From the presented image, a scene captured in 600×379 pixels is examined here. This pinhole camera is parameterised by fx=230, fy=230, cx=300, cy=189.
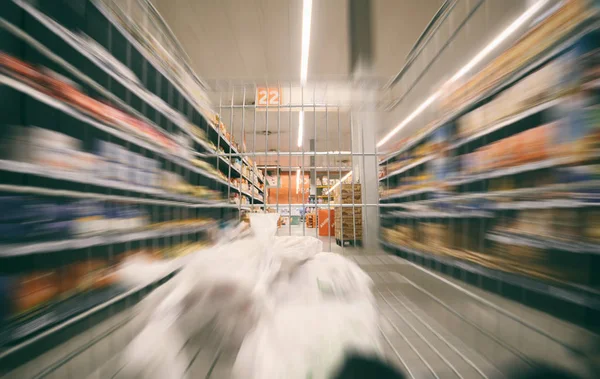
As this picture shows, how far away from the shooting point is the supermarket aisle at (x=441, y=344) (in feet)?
1.65

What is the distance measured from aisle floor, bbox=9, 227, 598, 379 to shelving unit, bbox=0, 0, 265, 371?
0.11 m

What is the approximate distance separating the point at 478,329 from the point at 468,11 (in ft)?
3.37

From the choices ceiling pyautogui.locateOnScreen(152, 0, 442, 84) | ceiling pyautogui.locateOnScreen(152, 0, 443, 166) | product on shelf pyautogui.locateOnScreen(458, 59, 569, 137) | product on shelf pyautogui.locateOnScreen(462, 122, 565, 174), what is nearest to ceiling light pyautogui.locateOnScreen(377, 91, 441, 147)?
product on shelf pyautogui.locateOnScreen(458, 59, 569, 137)

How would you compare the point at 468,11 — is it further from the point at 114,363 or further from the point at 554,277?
the point at 114,363

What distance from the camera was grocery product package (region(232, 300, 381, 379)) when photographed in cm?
40

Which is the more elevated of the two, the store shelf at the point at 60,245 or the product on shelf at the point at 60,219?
the product on shelf at the point at 60,219

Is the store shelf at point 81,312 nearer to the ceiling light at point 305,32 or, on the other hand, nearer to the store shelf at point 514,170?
the store shelf at point 514,170

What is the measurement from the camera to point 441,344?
0.61m

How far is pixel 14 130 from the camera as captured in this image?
2.67 ft

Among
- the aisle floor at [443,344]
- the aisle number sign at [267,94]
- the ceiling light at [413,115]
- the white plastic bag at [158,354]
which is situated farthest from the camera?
the aisle number sign at [267,94]

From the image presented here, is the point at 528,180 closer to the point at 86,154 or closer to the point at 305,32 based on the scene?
the point at 86,154

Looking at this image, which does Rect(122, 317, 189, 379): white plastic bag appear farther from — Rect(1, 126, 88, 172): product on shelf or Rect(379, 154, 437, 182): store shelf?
Rect(379, 154, 437, 182): store shelf

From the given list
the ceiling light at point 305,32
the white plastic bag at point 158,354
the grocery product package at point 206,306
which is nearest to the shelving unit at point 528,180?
→ the grocery product package at point 206,306

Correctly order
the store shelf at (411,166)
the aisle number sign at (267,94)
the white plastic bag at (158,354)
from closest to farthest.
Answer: the white plastic bag at (158,354) → the store shelf at (411,166) → the aisle number sign at (267,94)
